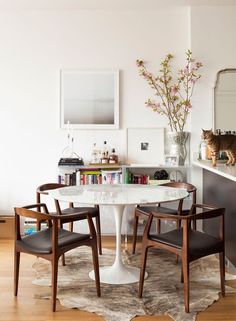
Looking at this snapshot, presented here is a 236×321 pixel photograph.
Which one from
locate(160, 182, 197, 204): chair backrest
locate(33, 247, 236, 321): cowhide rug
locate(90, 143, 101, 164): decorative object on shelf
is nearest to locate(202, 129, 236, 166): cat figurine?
locate(160, 182, 197, 204): chair backrest

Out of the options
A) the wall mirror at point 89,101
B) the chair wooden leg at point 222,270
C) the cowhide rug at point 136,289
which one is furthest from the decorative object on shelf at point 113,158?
the chair wooden leg at point 222,270

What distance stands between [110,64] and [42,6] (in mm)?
1007

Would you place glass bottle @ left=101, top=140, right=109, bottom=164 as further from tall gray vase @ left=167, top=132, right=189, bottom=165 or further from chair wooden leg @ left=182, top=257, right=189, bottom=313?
chair wooden leg @ left=182, top=257, right=189, bottom=313

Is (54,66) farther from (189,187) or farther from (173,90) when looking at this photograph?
(189,187)

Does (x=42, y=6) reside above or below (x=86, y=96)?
above

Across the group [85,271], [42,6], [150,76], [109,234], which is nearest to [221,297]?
[85,271]

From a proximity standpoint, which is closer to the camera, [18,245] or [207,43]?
[18,245]

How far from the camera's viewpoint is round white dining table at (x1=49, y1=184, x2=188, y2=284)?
8.64 feet

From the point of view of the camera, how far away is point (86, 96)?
4324 millimetres

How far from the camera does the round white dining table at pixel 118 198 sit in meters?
2.63

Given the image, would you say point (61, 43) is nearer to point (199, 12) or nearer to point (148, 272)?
point (199, 12)

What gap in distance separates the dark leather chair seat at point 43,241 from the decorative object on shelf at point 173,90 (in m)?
1.99

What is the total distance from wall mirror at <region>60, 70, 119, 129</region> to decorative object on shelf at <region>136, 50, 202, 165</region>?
41cm

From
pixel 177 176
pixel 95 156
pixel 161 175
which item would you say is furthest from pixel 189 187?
pixel 95 156
